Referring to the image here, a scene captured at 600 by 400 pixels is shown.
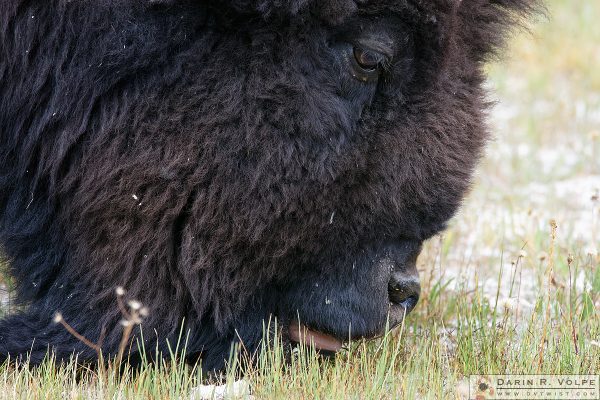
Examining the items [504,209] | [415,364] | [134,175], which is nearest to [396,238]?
[415,364]

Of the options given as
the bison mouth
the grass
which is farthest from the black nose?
the grass

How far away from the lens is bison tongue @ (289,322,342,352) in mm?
3396

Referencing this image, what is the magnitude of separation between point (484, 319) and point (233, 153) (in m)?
1.59

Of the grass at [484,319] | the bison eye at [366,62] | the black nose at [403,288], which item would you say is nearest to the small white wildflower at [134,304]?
the grass at [484,319]

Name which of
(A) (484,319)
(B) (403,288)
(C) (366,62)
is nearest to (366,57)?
(C) (366,62)

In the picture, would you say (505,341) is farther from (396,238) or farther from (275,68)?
(275,68)

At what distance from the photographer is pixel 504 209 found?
264 inches

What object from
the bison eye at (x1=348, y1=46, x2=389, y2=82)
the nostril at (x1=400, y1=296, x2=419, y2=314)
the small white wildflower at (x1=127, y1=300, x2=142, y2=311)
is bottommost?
the small white wildflower at (x1=127, y1=300, x2=142, y2=311)

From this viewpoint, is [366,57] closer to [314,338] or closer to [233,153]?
[233,153]

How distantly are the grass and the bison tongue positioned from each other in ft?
0.17

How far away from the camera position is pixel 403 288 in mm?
3336

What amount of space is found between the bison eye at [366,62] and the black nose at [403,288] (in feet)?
2.39

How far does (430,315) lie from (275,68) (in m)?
1.84

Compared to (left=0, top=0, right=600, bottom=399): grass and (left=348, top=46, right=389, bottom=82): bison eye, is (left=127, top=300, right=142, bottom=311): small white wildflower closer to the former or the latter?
(left=0, top=0, right=600, bottom=399): grass
